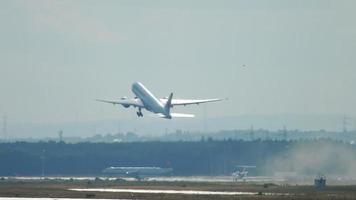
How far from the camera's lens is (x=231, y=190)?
172125mm

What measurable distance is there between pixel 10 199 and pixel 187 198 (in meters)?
20.4

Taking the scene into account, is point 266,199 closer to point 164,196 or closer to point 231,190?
point 164,196

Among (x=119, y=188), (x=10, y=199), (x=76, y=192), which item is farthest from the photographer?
(x=119, y=188)

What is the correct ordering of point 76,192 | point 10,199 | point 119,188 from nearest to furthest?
point 10,199 → point 76,192 → point 119,188

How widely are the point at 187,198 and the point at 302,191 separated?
2521 cm

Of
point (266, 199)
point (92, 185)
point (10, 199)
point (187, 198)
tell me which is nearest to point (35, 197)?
point (10, 199)

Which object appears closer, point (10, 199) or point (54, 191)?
point (10, 199)

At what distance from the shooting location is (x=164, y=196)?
149750 millimetres

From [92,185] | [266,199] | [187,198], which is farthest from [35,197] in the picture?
[92,185]

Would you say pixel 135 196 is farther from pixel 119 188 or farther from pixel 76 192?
pixel 119 188

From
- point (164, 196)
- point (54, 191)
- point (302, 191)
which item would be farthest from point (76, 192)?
point (302, 191)

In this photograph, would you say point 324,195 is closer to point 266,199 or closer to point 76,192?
point 266,199

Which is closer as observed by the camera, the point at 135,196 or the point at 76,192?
the point at 135,196

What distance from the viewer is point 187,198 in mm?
144000
